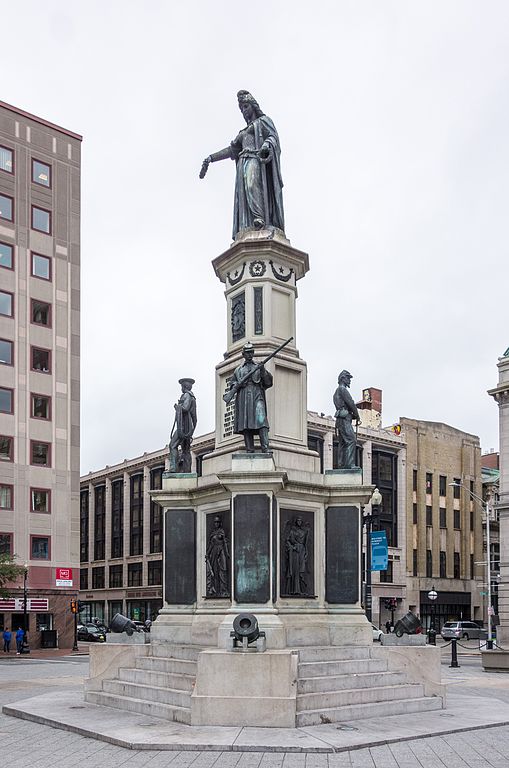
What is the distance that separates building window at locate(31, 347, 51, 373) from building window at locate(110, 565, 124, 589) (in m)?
40.1

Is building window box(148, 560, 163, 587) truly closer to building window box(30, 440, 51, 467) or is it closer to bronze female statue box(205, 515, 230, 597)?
building window box(30, 440, 51, 467)

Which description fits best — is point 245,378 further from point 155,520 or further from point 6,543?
point 155,520

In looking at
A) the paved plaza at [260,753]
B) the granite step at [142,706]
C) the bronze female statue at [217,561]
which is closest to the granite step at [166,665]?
the granite step at [142,706]

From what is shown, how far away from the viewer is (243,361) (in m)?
19.0

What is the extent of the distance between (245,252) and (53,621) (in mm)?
41049

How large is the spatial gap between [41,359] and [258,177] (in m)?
38.6

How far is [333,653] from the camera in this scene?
17203 millimetres

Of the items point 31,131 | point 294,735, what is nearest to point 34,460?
point 31,131

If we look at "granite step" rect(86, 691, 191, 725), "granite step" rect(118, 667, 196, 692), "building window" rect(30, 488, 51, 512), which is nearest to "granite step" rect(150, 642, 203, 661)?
"granite step" rect(118, 667, 196, 692)

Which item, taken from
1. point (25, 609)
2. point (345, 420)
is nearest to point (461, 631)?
point (25, 609)

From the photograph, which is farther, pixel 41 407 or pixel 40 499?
pixel 41 407

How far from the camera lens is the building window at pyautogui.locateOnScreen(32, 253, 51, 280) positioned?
57469 mm

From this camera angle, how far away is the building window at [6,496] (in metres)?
53.9

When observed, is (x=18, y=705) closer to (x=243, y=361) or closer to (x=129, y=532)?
(x=243, y=361)
